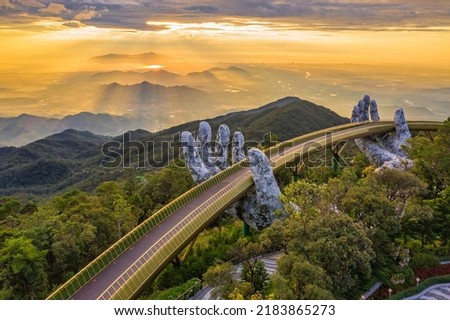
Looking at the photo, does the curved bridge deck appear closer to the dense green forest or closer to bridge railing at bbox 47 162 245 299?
bridge railing at bbox 47 162 245 299

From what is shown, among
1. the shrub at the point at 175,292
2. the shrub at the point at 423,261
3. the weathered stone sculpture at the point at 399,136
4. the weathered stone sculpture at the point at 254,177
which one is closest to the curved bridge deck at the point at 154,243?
the weathered stone sculpture at the point at 254,177

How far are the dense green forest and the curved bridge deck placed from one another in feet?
4.86

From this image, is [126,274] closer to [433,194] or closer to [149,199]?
[149,199]

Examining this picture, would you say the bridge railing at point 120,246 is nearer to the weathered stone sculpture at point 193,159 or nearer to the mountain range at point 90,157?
the weathered stone sculpture at point 193,159

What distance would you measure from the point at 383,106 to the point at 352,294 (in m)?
25.9

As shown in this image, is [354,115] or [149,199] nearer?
[149,199]

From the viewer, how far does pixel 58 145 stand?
308ft

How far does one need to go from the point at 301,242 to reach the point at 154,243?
4.27 metres

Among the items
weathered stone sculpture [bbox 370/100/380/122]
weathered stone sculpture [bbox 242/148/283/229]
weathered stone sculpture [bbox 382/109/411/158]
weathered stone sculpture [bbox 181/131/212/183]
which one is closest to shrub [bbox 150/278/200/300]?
weathered stone sculpture [bbox 242/148/283/229]

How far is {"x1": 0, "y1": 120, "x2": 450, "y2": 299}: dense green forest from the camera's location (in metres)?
10.5

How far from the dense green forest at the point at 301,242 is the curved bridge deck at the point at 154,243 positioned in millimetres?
1483

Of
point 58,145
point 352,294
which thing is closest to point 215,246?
point 352,294

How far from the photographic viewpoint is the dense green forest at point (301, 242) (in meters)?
10.5
